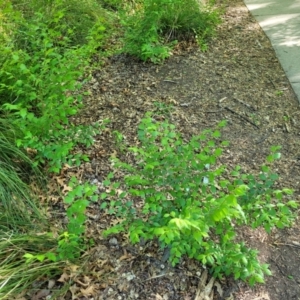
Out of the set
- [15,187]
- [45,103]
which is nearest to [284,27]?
[45,103]

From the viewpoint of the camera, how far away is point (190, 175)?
2.48 m

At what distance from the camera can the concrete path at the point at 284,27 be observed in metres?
4.51

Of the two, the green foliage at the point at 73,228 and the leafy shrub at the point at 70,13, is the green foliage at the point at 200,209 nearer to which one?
the green foliage at the point at 73,228

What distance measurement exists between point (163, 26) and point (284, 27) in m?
1.85

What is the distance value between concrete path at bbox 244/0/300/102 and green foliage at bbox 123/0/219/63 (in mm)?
864

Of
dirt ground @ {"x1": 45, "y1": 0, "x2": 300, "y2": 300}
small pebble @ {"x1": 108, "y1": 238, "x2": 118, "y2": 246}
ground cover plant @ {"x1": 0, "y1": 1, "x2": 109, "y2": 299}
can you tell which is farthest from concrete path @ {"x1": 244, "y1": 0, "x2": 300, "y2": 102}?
small pebble @ {"x1": 108, "y1": 238, "x2": 118, "y2": 246}

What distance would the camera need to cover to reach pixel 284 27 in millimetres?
5359

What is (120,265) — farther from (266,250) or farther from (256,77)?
(256,77)

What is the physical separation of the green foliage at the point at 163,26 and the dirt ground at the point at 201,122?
171 millimetres

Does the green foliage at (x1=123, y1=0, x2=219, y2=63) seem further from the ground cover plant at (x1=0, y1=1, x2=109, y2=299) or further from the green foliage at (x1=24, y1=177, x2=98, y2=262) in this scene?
the green foliage at (x1=24, y1=177, x2=98, y2=262)

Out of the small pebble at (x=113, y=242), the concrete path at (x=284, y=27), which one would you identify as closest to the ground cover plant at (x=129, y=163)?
the small pebble at (x=113, y=242)

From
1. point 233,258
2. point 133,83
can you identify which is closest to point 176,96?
point 133,83

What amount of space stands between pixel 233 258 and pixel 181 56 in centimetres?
314

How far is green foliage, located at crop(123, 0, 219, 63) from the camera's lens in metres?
4.36
